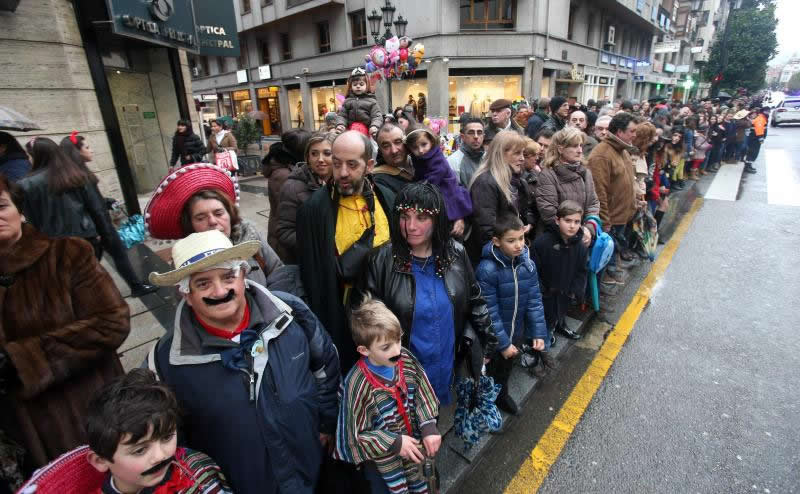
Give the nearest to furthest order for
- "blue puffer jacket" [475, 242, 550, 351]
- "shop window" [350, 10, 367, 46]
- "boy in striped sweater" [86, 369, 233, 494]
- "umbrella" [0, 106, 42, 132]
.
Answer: "boy in striped sweater" [86, 369, 233, 494]
"blue puffer jacket" [475, 242, 550, 351]
"umbrella" [0, 106, 42, 132]
"shop window" [350, 10, 367, 46]

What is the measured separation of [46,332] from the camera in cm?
165

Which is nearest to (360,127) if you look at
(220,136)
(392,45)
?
(392,45)

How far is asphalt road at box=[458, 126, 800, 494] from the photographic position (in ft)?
8.06

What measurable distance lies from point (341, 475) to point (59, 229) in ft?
12.5

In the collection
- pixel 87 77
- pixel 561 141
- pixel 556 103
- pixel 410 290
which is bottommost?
pixel 410 290

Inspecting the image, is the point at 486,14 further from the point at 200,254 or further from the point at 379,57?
the point at 200,254

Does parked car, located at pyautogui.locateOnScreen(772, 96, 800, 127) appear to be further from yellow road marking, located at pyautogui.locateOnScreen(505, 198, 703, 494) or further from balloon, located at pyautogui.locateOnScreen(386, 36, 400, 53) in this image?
yellow road marking, located at pyautogui.locateOnScreen(505, 198, 703, 494)


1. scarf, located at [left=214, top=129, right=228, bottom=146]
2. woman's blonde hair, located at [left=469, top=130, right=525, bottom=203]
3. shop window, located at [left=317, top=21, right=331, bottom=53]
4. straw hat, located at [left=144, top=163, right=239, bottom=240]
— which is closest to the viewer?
straw hat, located at [left=144, top=163, right=239, bottom=240]

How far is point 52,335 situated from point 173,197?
79cm

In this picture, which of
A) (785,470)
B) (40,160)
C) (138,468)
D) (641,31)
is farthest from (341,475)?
(641,31)

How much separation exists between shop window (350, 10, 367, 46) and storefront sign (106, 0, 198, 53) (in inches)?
582

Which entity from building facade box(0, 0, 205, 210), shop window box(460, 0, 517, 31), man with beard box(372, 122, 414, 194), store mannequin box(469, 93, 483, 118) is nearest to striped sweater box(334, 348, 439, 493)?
man with beard box(372, 122, 414, 194)

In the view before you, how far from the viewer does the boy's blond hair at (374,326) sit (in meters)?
1.84

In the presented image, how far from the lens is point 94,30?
21.2 feet
